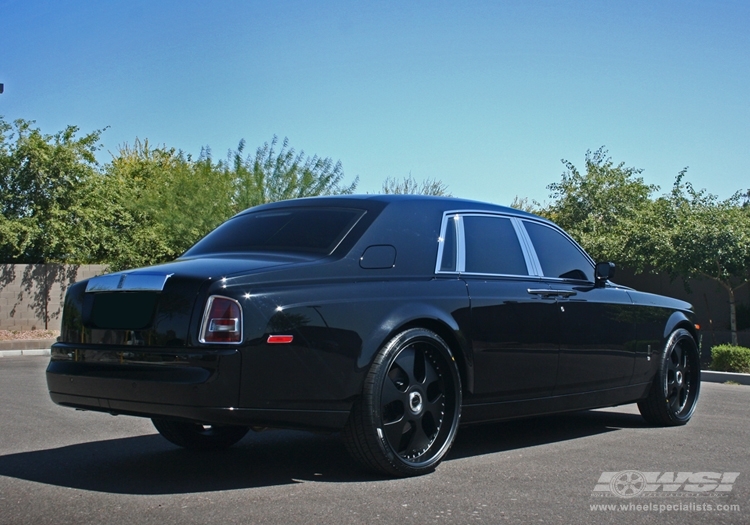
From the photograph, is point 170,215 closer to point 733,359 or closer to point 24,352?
point 24,352

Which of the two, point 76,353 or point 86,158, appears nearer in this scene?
point 76,353

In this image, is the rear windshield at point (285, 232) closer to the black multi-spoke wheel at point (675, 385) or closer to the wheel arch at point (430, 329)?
the wheel arch at point (430, 329)

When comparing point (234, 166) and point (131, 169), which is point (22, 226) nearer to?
point (234, 166)

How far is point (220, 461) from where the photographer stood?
19.1 feet

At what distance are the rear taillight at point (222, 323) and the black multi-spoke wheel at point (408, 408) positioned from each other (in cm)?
81

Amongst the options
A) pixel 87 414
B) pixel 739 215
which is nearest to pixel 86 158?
pixel 739 215

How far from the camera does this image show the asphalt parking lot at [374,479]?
4.30m

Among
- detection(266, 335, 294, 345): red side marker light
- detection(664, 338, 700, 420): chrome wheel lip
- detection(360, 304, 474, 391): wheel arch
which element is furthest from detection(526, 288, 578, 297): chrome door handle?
detection(266, 335, 294, 345): red side marker light

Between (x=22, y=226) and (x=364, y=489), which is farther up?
(x=22, y=226)

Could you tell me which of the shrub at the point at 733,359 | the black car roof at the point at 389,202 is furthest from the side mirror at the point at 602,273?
the shrub at the point at 733,359

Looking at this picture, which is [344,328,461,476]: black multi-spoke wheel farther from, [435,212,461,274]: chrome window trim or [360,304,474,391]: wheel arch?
[435,212,461,274]: chrome window trim

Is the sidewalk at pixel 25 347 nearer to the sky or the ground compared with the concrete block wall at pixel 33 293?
nearer to the ground

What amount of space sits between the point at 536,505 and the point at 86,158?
25.6m

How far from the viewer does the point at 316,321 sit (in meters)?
4.82
